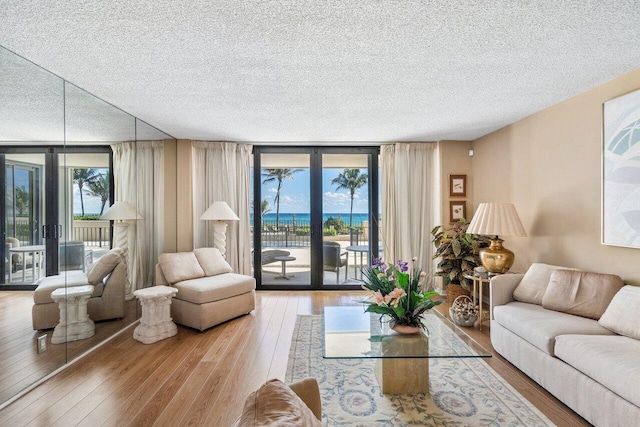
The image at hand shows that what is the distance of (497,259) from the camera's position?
12.0ft

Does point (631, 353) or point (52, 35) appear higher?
point (52, 35)

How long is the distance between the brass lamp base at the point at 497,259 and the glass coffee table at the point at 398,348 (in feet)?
4.44

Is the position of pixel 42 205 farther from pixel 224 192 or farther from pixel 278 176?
pixel 278 176

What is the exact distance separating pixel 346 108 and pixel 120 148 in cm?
248

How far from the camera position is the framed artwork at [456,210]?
5.15 metres

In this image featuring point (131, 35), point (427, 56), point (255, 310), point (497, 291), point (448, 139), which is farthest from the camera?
point (448, 139)

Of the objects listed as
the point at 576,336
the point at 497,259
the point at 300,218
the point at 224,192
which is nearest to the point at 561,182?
the point at 497,259

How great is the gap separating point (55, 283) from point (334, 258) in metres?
3.69

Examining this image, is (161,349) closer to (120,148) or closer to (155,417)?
(155,417)

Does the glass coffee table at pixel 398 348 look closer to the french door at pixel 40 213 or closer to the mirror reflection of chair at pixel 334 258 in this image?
the french door at pixel 40 213

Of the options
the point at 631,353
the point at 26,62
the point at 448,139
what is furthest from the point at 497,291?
the point at 26,62

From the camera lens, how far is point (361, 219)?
17.8 ft

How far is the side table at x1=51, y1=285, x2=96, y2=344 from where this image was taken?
106 inches

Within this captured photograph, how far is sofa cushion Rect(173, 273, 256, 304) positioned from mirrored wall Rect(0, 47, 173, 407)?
0.81m
